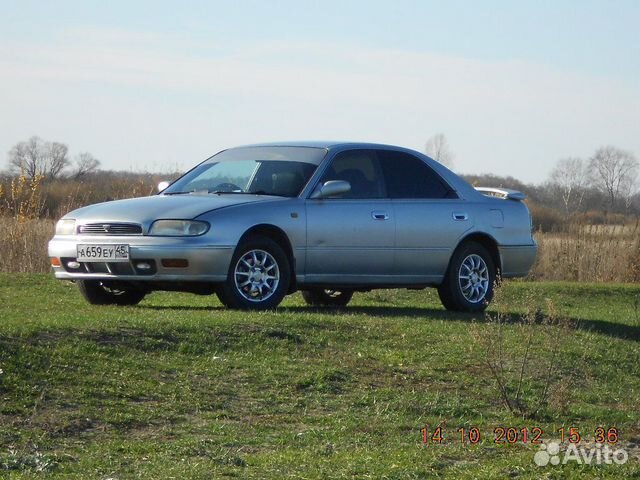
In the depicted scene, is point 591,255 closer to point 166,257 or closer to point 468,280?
point 468,280

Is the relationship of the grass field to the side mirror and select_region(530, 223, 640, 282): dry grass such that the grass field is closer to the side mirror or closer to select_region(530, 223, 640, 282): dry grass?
the side mirror

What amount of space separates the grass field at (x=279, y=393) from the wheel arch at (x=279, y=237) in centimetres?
38

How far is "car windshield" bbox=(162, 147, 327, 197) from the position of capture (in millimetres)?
13250

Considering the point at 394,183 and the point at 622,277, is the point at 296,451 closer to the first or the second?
the point at 394,183

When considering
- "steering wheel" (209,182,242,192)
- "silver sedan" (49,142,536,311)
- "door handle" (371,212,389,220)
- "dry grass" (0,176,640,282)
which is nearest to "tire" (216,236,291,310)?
"silver sedan" (49,142,536,311)

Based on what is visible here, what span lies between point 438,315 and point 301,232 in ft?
5.51

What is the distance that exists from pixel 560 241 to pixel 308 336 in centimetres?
1176

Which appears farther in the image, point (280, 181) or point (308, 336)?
point (280, 181)

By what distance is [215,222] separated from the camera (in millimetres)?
12258

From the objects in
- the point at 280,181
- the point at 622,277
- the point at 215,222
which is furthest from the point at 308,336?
the point at 622,277

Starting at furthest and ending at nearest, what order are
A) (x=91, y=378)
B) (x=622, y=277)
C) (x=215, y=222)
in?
(x=622, y=277), (x=215, y=222), (x=91, y=378)

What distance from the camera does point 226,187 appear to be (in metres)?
13.4

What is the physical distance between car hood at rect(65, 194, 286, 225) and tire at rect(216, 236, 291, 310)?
44cm

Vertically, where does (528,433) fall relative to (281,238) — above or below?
below
